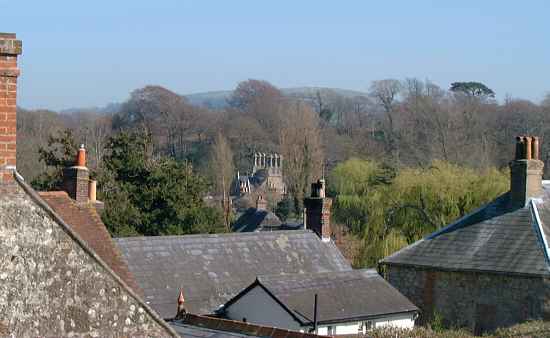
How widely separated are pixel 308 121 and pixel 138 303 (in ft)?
206

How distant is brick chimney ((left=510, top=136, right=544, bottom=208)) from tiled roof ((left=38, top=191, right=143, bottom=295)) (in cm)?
1364

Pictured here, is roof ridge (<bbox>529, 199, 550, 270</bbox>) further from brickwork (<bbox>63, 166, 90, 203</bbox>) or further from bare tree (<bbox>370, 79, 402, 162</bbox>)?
bare tree (<bbox>370, 79, 402, 162</bbox>)

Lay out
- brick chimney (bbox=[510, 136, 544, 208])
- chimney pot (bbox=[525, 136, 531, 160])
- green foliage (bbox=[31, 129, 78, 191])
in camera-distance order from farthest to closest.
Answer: green foliage (bbox=[31, 129, 78, 191]) < brick chimney (bbox=[510, 136, 544, 208]) < chimney pot (bbox=[525, 136, 531, 160])

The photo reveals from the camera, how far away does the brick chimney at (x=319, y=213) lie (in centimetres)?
2369

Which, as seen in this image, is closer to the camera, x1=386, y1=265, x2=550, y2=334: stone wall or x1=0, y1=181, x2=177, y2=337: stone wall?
x1=0, y1=181, x2=177, y2=337: stone wall

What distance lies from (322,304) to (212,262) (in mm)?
3818

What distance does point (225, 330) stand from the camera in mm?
10492

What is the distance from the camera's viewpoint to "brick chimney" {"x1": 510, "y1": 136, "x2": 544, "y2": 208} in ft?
79.2

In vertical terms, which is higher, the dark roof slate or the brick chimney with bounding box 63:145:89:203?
the brick chimney with bounding box 63:145:89:203

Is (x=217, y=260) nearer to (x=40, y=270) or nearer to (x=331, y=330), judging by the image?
(x=331, y=330)

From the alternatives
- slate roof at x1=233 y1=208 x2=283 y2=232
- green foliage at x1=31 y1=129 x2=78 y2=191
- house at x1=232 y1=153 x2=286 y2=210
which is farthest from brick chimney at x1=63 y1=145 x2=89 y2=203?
house at x1=232 y1=153 x2=286 y2=210

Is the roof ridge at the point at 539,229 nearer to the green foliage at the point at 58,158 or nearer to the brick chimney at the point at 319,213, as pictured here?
the brick chimney at the point at 319,213

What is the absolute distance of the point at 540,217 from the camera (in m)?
24.0

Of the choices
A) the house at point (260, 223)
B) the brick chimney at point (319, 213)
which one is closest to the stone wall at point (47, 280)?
the brick chimney at point (319, 213)
